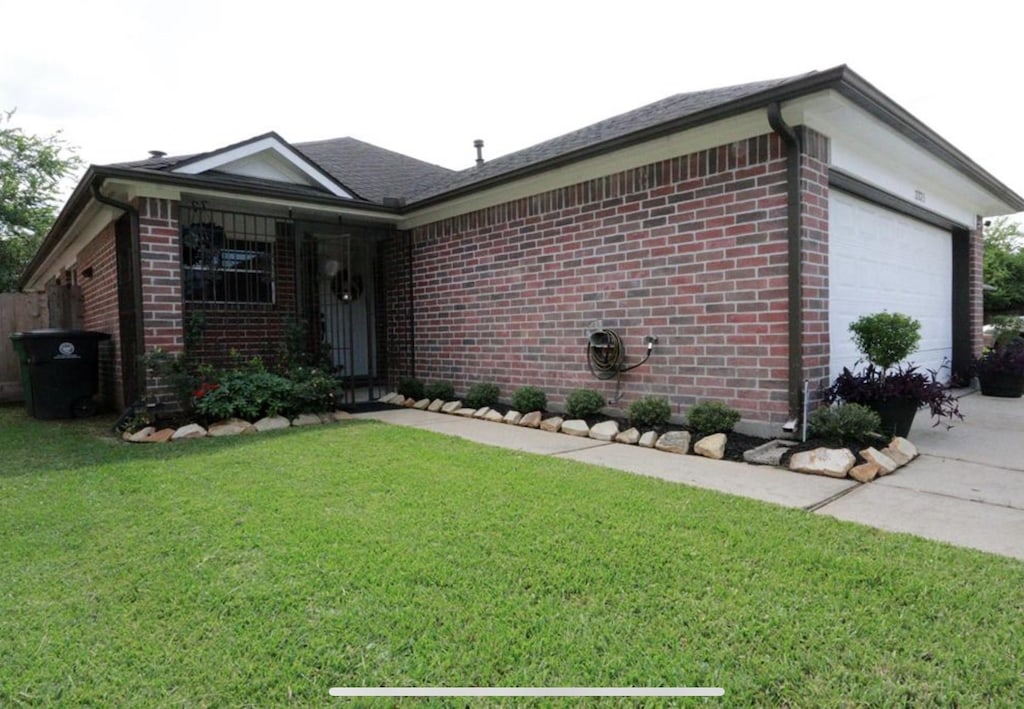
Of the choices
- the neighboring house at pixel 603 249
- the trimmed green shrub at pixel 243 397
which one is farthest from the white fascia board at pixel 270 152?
the trimmed green shrub at pixel 243 397

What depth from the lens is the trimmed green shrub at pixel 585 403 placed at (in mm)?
5629

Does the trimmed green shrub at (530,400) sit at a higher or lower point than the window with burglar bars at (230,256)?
lower

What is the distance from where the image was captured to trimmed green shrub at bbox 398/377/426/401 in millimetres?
7707

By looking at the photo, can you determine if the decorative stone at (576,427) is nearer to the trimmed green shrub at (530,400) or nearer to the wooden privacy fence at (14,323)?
the trimmed green shrub at (530,400)

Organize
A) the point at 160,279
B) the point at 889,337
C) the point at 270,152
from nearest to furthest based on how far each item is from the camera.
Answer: the point at 889,337, the point at 160,279, the point at 270,152

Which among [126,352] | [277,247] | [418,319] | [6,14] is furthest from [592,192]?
[6,14]

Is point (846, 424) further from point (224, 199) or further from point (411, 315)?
point (224, 199)

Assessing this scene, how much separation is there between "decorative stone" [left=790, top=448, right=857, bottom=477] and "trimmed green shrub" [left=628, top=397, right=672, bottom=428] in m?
1.24

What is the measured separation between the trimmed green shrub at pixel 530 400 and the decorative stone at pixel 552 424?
1.26ft

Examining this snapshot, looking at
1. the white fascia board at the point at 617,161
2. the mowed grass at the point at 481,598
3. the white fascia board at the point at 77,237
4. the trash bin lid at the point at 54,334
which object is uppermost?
the white fascia board at the point at 617,161

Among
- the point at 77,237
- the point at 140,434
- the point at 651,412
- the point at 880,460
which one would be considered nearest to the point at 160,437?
the point at 140,434

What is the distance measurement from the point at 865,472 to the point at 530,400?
3271 mm

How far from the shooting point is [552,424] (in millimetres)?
5629

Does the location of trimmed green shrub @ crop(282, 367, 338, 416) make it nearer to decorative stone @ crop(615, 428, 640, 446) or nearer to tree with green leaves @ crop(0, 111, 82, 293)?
decorative stone @ crop(615, 428, 640, 446)
